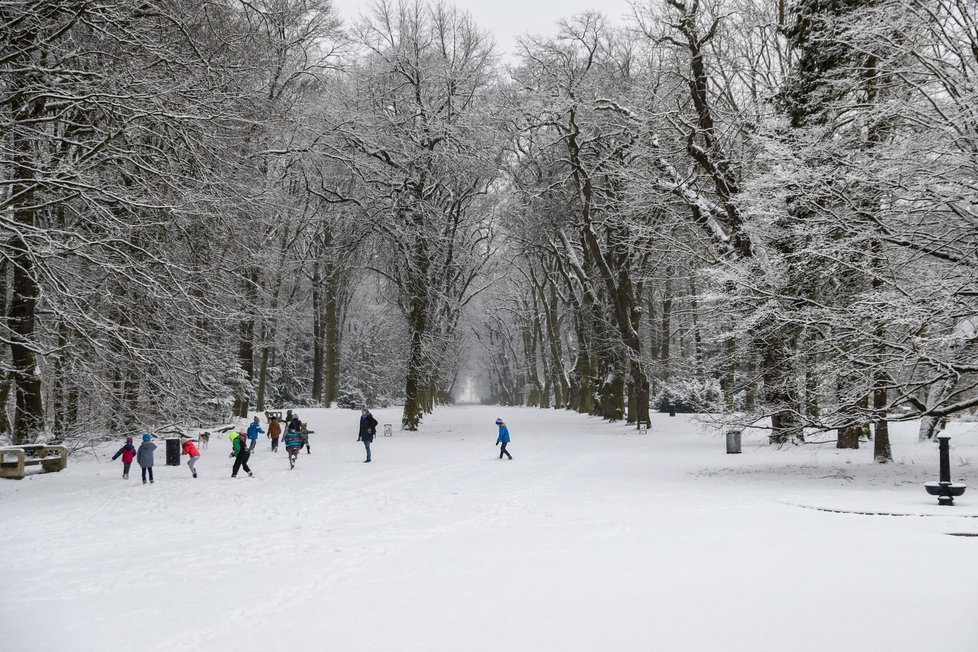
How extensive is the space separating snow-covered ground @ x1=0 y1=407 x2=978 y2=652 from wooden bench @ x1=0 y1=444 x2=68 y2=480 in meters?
0.61

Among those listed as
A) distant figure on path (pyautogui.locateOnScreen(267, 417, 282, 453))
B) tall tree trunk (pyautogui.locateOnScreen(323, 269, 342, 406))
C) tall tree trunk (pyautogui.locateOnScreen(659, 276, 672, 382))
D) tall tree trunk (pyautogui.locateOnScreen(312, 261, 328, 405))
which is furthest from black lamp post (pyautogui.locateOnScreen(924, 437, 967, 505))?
tall tree trunk (pyautogui.locateOnScreen(312, 261, 328, 405))

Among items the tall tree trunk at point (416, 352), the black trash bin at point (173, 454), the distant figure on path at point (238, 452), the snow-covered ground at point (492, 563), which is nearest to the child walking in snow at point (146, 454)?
the snow-covered ground at point (492, 563)

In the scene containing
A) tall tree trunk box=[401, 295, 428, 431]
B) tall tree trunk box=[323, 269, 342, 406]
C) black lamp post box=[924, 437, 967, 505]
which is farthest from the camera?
tall tree trunk box=[323, 269, 342, 406]

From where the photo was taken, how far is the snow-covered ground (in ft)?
20.9

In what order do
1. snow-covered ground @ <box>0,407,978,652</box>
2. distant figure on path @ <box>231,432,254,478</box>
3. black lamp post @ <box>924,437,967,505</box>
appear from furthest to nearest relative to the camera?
distant figure on path @ <box>231,432,254,478</box> < black lamp post @ <box>924,437,967,505</box> < snow-covered ground @ <box>0,407,978,652</box>

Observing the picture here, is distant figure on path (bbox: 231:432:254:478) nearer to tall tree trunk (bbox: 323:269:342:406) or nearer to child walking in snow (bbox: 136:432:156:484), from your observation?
child walking in snow (bbox: 136:432:156:484)

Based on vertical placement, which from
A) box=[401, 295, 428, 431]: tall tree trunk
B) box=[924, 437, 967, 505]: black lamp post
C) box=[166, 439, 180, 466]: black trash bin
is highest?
box=[401, 295, 428, 431]: tall tree trunk

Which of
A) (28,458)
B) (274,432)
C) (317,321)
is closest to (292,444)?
(274,432)

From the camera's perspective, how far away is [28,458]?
59.8 feet

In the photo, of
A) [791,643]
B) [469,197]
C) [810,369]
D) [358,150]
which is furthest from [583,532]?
[469,197]

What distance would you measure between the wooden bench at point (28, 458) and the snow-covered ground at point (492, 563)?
0.61 meters

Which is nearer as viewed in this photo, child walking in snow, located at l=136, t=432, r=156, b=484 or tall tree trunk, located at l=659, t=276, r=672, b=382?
child walking in snow, located at l=136, t=432, r=156, b=484

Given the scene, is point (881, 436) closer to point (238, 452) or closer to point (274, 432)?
point (238, 452)

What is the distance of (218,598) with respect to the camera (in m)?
7.48
